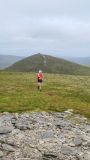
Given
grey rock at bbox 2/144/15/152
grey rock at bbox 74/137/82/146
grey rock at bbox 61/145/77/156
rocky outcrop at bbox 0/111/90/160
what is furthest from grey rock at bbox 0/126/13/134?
grey rock at bbox 74/137/82/146

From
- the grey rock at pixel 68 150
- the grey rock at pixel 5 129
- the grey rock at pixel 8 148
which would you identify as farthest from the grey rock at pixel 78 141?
the grey rock at pixel 5 129

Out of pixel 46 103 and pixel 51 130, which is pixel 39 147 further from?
pixel 46 103

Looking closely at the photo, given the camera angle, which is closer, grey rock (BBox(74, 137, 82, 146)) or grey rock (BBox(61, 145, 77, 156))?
Result: grey rock (BBox(61, 145, 77, 156))

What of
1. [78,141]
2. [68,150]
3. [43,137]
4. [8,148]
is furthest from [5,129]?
[78,141]

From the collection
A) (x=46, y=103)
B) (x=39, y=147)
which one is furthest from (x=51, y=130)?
(x=46, y=103)

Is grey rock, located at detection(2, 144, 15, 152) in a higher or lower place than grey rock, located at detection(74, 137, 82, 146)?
lower

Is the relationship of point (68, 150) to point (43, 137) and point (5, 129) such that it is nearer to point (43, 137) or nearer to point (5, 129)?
point (43, 137)

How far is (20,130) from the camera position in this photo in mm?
32125

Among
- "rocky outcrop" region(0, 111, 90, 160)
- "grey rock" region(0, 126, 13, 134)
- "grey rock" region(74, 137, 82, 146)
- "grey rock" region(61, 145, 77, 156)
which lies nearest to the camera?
"rocky outcrop" region(0, 111, 90, 160)

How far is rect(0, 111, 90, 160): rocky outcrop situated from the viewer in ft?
92.8

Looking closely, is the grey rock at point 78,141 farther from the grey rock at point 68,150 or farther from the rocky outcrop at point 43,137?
the grey rock at point 68,150

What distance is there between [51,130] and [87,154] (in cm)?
502

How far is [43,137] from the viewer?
30750mm

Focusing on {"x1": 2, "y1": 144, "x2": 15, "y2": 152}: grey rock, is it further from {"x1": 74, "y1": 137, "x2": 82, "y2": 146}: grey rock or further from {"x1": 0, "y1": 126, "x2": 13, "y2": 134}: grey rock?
{"x1": 74, "y1": 137, "x2": 82, "y2": 146}: grey rock
